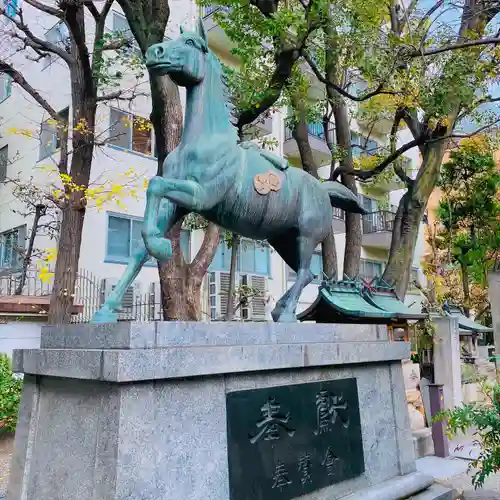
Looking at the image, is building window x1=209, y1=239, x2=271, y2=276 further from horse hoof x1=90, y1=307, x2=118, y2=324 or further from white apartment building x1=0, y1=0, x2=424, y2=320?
horse hoof x1=90, y1=307, x2=118, y2=324

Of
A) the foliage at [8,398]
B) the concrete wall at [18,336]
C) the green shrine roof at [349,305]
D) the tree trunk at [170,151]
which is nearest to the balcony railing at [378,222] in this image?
the green shrine roof at [349,305]

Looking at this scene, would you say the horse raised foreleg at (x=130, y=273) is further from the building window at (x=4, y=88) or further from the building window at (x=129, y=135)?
the building window at (x=4, y=88)

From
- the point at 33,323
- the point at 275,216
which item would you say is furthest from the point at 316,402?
the point at 33,323

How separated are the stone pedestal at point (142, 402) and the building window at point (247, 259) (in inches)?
416

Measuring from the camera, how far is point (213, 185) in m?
3.66

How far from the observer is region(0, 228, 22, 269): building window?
44.8 feet

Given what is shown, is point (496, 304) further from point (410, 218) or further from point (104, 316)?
point (104, 316)

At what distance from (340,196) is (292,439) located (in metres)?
2.40

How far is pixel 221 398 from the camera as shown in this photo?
3.28 meters

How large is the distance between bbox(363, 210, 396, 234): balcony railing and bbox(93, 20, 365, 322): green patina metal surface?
17109 millimetres

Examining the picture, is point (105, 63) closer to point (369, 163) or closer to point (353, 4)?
point (353, 4)

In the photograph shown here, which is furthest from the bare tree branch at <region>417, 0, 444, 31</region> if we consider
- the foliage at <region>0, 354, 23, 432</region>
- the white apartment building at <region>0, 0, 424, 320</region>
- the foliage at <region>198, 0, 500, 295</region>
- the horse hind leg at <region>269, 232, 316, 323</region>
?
the foliage at <region>0, 354, 23, 432</region>

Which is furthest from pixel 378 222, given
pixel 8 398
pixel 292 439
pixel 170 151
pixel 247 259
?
pixel 292 439

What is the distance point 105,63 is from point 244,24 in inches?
103
